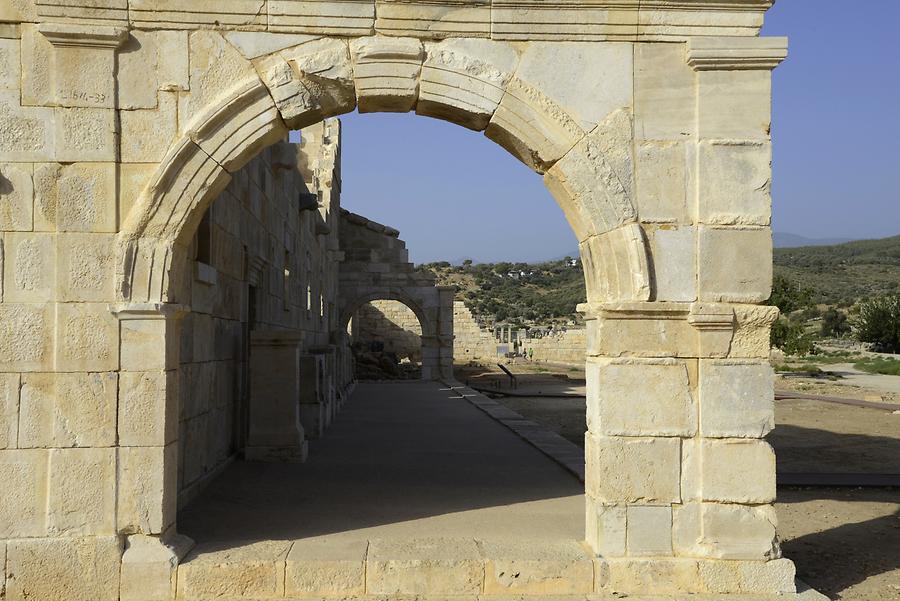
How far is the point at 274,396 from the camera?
8289mm

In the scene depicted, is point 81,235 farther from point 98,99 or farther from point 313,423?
point 313,423

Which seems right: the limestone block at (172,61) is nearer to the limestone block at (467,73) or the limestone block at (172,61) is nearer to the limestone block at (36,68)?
the limestone block at (36,68)

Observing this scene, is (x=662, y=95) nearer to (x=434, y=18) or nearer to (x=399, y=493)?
(x=434, y=18)

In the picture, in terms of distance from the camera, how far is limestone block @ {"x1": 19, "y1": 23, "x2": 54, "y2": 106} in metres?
4.55

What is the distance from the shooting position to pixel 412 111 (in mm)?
5078

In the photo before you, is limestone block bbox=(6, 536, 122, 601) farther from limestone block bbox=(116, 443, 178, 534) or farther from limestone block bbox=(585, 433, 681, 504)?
limestone block bbox=(585, 433, 681, 504)

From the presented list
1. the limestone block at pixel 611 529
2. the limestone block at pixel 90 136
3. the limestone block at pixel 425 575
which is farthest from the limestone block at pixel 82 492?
the limestone block at pixel 611 529

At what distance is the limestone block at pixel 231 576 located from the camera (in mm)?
4508

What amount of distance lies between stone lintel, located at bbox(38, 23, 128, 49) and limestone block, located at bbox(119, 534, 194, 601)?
9.38 feet

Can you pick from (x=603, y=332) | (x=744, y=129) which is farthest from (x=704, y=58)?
(x=603, y=332)

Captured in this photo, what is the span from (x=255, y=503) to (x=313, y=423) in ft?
11.4

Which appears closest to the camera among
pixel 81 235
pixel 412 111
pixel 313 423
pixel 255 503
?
pixel 81 235

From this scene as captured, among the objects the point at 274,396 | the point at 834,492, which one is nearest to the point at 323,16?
the point at 274,396

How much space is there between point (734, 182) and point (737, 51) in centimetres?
77
